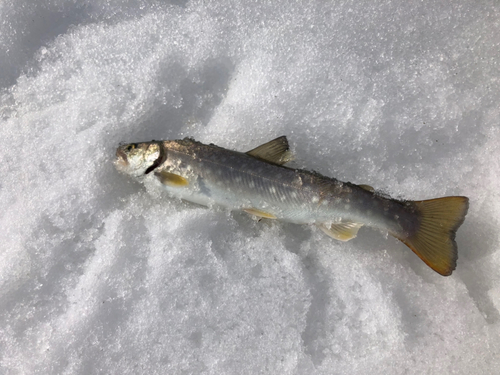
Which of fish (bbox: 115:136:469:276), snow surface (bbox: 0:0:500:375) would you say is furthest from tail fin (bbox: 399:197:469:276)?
snow surface (bbox: 0:0:500:375)

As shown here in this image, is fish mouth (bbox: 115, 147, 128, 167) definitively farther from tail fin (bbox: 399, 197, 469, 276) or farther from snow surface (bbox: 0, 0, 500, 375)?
tail fin (bbox: 399, 197, 469, 276)

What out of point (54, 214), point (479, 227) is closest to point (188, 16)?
point (54, 214)

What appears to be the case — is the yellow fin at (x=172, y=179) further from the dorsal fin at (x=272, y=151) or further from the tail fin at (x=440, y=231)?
the tail fin at (x=440, y=231)

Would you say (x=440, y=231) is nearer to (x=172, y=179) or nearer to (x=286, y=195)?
(x=286, y=195)

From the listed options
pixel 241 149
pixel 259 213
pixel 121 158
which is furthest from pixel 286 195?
pixel 121 158

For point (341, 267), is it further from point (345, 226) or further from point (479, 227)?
point (479, 227)

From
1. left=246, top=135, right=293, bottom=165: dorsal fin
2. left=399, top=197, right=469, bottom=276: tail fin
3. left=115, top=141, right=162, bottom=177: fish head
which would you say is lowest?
left=399, top=197, right=469, bottom=276: tail fin

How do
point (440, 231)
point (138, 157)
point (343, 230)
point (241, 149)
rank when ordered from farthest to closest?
point (241, 149), point (138, 157), point (343, 230), point (440, 231)

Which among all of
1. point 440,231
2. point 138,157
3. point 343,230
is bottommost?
point 440,231
